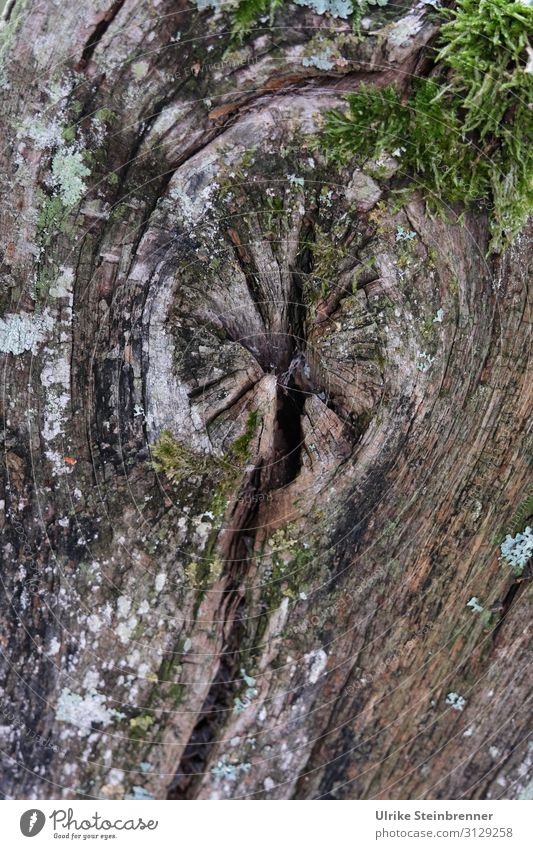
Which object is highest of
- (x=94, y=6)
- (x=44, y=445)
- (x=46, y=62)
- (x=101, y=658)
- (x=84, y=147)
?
(x=94, y=6)

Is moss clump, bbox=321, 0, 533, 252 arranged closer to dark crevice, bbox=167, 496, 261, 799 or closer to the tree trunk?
the tree trunk

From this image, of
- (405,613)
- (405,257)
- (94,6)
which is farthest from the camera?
(405,613)

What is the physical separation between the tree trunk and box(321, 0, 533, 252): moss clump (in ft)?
0.22

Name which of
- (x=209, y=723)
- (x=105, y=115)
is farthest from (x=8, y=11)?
(x=209, y=723)

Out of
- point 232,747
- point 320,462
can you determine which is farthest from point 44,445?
point 232,747

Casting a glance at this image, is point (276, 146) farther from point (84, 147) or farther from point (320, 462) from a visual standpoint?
point (320, 462)

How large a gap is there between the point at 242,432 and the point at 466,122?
1.09 metres

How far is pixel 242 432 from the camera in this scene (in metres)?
1.80

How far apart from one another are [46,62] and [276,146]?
69 cm

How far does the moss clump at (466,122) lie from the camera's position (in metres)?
1.62

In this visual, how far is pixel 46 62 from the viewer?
1694 mm

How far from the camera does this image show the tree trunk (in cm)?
173

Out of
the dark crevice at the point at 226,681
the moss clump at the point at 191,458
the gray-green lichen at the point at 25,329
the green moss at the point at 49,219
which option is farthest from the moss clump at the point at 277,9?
the dark crevice at the point at 226,681

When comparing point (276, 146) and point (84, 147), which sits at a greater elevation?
point (276, 146)
